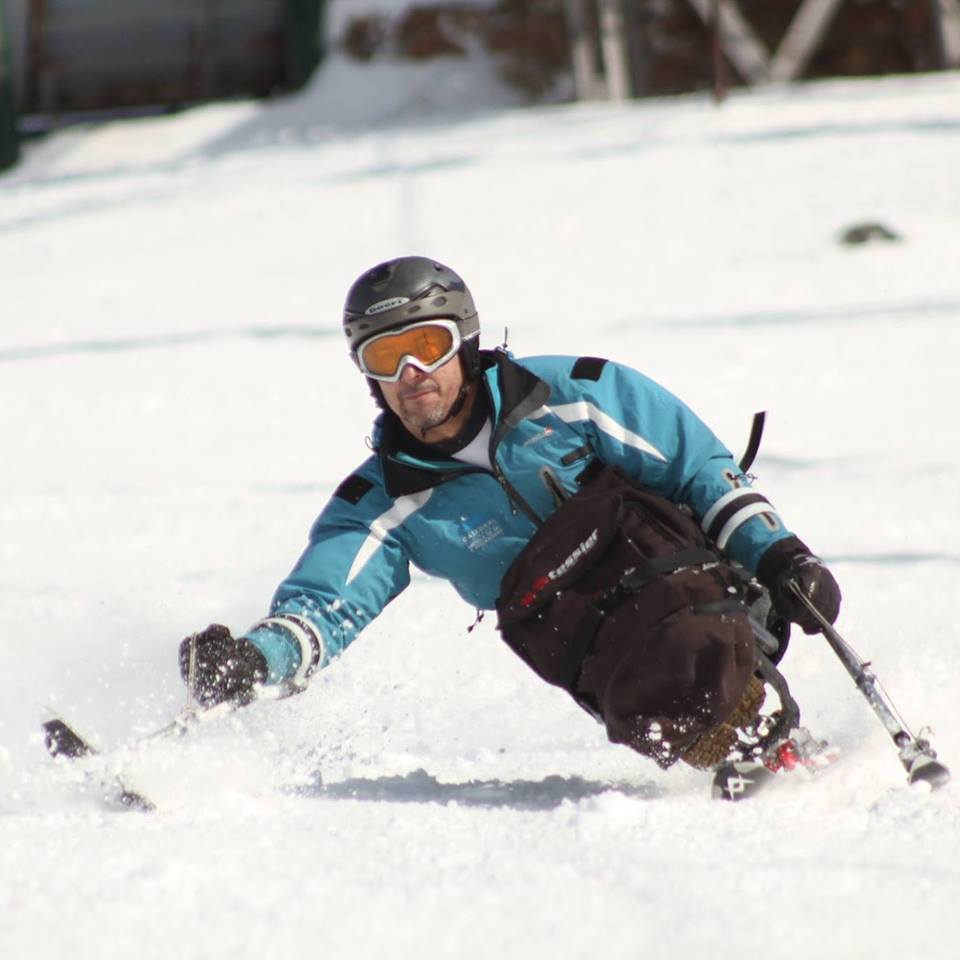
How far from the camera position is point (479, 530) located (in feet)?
12.5

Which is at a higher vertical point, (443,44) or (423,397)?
(423,397)

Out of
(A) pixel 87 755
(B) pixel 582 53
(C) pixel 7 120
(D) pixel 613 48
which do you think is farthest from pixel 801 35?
(A) pixel 87 755

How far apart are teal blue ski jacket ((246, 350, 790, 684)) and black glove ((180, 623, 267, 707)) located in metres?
0.09

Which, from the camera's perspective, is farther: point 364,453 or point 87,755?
point 364,453

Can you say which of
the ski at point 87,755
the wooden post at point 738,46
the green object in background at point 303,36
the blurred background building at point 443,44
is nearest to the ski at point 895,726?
the ski at point 87,755

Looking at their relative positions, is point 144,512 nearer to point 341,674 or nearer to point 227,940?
point 341,674

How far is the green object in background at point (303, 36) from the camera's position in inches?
691

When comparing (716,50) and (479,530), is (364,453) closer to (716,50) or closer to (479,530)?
(479,530)

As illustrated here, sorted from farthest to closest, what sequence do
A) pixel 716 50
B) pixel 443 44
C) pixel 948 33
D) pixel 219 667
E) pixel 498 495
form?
pixel 443 44, pixel 948 33, pixel 716 50, pixel 498 495, pixel 219 667

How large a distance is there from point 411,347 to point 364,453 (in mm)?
4125

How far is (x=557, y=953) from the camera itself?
246 cm

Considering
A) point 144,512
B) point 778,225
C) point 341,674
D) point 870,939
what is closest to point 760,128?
point 778,225

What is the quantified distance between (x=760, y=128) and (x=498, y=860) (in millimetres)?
11842

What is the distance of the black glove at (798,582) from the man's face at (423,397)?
88cm
